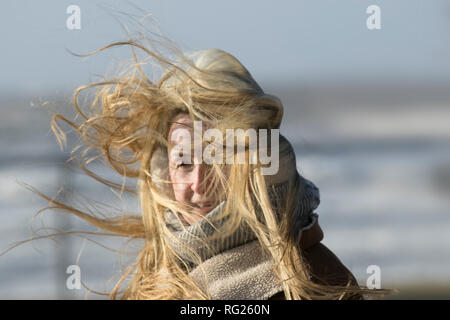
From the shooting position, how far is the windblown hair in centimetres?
161

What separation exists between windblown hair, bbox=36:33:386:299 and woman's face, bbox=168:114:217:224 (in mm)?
25

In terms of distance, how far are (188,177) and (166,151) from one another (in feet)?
0.37

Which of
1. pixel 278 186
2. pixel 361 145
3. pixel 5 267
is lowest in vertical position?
pixel 5 267

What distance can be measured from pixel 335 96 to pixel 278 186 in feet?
34.9

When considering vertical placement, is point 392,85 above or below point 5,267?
above

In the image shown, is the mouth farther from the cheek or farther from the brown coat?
the brown coat

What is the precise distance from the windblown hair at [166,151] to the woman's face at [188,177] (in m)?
0.02

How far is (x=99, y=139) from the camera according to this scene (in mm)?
1800

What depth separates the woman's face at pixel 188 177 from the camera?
1.62 m

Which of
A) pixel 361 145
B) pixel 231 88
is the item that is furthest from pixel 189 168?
pixel 361 145

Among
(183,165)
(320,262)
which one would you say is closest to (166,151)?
(183,165)

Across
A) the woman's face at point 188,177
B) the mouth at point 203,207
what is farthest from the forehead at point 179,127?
the mouth at point 203,207

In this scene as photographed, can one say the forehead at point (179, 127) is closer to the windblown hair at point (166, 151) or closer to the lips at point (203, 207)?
the windblown hair at point (166, 151)
